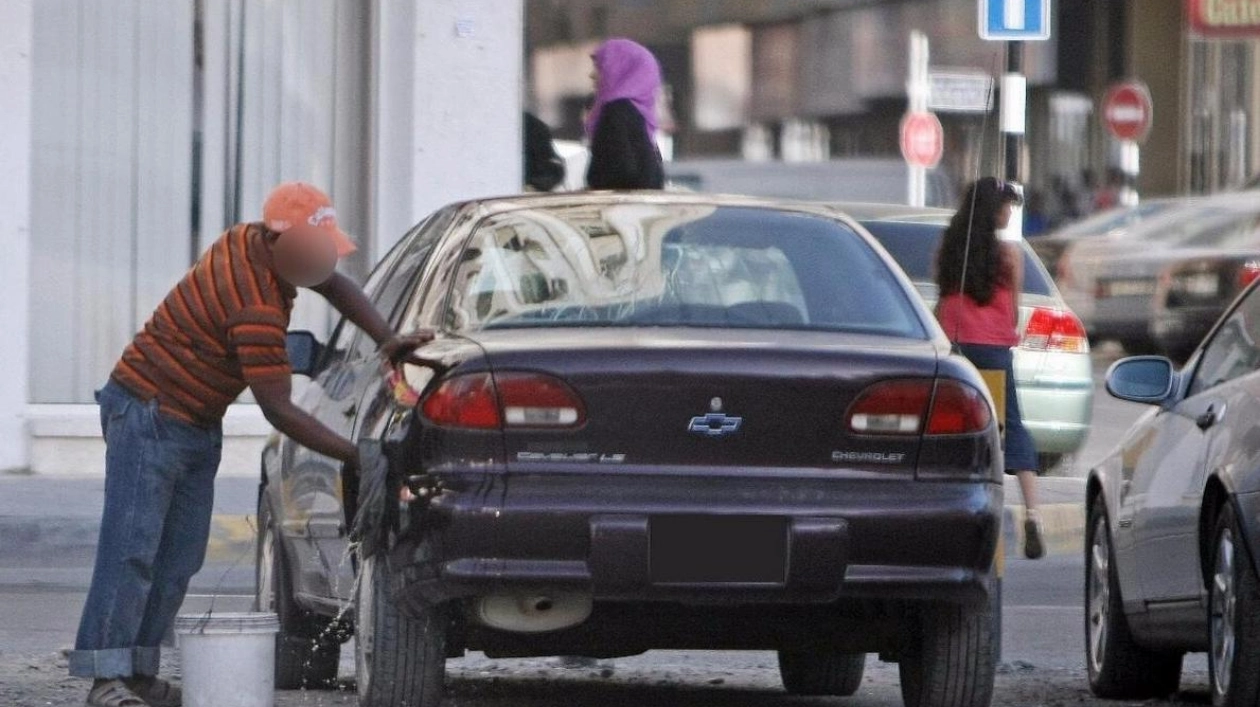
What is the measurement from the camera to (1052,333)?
14.2 meters

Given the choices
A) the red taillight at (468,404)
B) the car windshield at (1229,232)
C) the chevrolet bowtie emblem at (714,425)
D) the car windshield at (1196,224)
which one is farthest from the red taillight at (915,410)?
the car windshield at (1196,224)

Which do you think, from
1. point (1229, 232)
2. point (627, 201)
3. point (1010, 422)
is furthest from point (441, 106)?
point (1229, 232)

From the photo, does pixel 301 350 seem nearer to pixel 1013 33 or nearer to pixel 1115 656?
pixel 1115 656

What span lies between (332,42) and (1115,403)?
9126mm

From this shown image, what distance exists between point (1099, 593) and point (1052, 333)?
18.1 feet

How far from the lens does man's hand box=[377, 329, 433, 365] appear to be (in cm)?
693

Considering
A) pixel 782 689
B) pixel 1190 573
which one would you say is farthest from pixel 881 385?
pixel 782 689

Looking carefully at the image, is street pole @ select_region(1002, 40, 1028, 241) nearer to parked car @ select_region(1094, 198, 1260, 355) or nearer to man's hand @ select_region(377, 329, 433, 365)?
man's hand @ select_region(377, 329, 433, 365)

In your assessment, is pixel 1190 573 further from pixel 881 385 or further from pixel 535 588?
pixel 535 588

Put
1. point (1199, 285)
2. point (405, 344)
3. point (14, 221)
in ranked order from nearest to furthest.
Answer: point (405, 344) → point (14, 221) → point (1199, 285)

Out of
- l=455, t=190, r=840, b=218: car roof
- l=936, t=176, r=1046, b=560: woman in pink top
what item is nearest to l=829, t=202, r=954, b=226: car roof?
l=936, t=176, r=1046, b=560: woman in pink top

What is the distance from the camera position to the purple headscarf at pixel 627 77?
1078 cm

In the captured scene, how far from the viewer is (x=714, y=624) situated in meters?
6.71

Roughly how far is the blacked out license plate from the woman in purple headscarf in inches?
175
